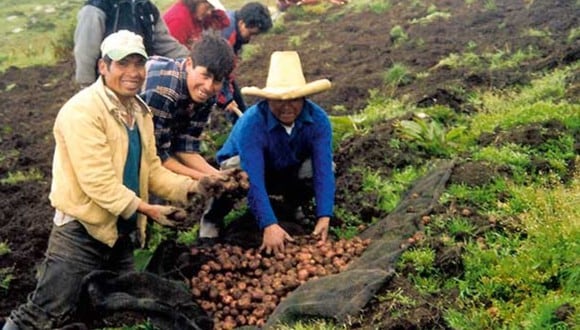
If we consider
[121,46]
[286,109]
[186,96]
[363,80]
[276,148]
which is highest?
[121,46]

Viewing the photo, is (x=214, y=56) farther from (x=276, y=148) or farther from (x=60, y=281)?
(x=60, y=281)

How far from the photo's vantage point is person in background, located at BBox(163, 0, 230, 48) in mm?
6961

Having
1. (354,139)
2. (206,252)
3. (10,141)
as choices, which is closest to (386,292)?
(206,252)

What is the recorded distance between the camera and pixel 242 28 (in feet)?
23.2

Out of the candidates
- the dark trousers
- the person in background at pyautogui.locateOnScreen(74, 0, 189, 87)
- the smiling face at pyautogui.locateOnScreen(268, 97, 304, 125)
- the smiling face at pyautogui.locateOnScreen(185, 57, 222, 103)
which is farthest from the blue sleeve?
the person in background at pyautogui.locateOnScreen(74, 0, 189, 87)

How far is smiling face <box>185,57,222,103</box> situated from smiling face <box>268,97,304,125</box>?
0.43 metres

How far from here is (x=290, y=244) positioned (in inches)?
205

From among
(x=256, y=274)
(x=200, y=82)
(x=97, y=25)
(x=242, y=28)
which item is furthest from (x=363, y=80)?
(x=256, y=274)

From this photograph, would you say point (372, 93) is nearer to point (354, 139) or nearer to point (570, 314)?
point (354, 139)

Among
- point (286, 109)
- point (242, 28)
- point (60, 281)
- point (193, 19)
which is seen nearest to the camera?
point (60, 281)

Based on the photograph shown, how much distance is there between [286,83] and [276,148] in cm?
50

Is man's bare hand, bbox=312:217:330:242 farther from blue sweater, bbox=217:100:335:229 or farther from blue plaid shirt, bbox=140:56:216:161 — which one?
blue plaid shirt, bbox=140:56:216:161

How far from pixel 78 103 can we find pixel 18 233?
293 cm

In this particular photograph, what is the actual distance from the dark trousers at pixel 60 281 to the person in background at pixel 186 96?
3.57 ft
